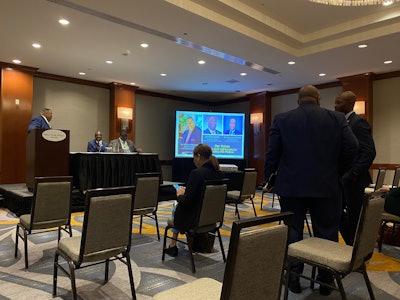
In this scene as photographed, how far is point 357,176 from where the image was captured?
103 inches

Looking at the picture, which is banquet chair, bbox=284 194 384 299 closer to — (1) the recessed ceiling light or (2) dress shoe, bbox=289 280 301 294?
(2) dress shoe, bbox=289 280 301 294

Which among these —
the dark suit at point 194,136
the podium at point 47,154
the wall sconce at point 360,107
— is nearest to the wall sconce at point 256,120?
the dark suit at point 194,136

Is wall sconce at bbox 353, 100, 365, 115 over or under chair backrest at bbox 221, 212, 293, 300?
over

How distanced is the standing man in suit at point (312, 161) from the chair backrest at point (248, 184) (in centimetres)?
243

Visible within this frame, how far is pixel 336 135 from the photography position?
7.10ft

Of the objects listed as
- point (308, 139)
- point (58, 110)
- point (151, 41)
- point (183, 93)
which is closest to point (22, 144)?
point (58, 110)

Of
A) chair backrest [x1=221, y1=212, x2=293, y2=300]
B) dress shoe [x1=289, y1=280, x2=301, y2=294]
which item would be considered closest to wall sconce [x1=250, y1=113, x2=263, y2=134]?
dress shoe [x1=289, y1=280, x2=301, y2=294]

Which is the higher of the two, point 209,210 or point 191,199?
point 191,199

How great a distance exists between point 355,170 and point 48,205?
9.05 feet

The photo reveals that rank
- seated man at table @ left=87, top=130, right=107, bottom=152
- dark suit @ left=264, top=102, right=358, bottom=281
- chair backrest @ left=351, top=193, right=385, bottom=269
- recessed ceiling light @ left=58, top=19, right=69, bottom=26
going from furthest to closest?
seated man at table @ left=87, top=130, right=107, bottom=152 < recessed ceiling light @ left=58, top=19, right=69, bottom=26 < dark suit @ left=264, top=102, right=358, bottom=281 < chair backrest @ left=351, top=193, right=385, bottom=269

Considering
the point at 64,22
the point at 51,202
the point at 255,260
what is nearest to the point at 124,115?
the point at 64,22

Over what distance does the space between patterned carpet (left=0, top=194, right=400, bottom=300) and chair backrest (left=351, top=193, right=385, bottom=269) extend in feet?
2.00

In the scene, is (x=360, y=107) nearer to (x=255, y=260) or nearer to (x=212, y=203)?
(x=212, y=203)

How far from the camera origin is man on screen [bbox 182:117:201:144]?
370 inches
